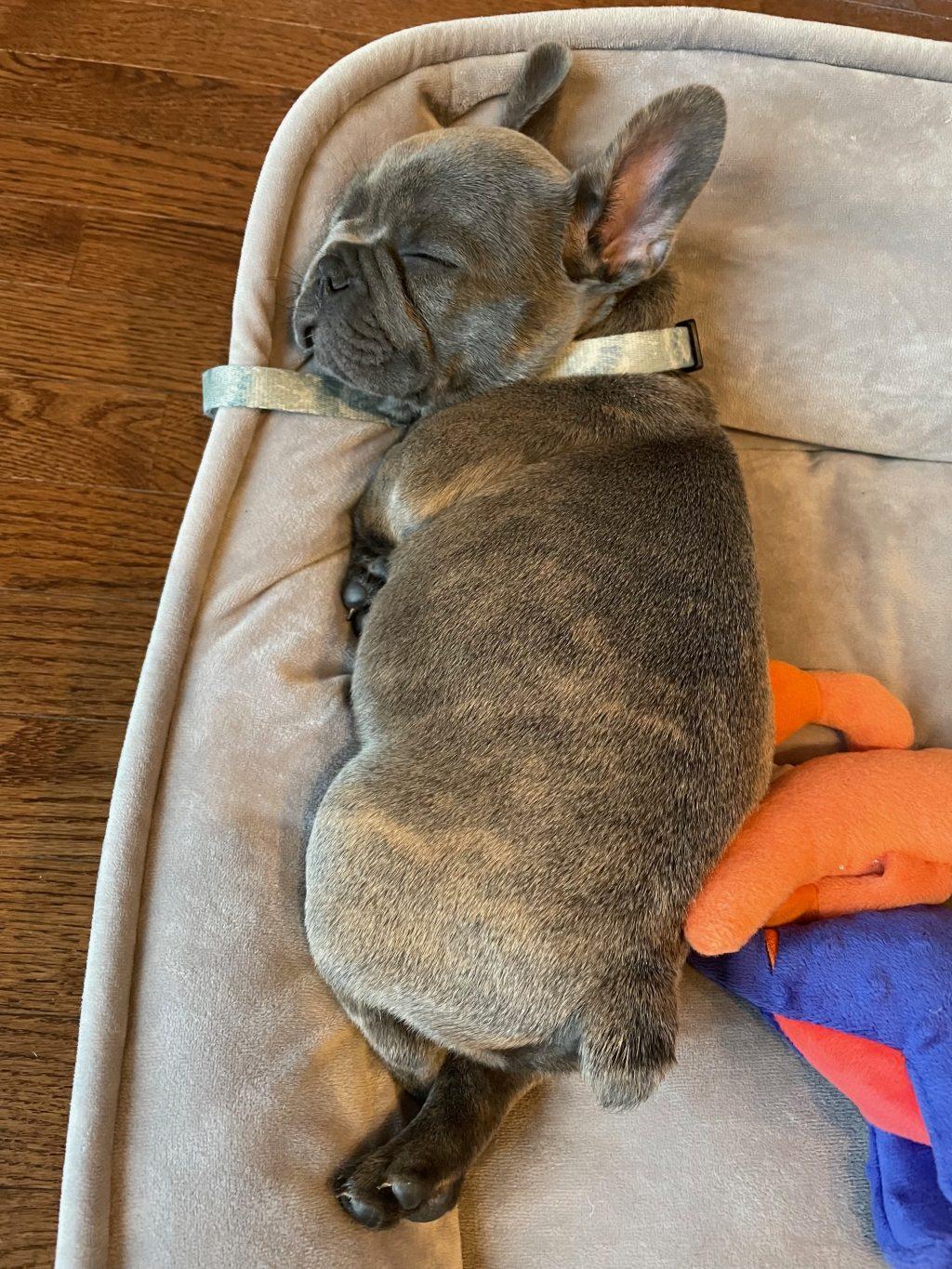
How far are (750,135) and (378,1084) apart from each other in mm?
2073

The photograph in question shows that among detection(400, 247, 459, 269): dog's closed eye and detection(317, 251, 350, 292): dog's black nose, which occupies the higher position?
detection(400, 247, 459, 269): dog's closed eye

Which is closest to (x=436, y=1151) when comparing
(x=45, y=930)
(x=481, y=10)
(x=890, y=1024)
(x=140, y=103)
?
(x=890, y=1024)

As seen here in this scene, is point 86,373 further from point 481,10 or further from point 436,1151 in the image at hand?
point 436,1151

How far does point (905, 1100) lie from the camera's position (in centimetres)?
162

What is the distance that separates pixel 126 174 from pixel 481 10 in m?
1.10

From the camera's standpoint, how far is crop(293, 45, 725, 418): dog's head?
1.69 meters

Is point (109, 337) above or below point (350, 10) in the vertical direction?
below

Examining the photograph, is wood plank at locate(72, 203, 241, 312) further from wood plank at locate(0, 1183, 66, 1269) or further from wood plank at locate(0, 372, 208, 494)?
wood plank at locate(0, 1183, 66, 1269)

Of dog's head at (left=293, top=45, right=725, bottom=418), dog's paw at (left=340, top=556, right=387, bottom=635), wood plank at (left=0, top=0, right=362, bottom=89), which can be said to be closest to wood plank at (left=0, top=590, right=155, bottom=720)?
dog's paw at (left=340, top=556, right=387, bottom=635)

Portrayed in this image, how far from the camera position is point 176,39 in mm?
2375

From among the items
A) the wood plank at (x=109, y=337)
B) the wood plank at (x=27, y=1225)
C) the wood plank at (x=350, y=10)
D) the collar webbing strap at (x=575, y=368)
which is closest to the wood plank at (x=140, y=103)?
the wood plank at (x=350, y=10)

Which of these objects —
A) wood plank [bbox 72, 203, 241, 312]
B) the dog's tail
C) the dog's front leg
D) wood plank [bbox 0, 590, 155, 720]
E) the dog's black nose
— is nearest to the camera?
the dog's tail

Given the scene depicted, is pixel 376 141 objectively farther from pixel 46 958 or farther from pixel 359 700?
pixel 46 958

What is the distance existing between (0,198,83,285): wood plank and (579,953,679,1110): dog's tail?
1.98m
